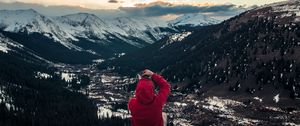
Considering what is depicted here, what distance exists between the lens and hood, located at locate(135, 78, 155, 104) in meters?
18.1

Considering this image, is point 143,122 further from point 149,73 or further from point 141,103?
point 149,73

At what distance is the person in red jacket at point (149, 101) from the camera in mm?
18188

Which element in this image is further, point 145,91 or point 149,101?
point 149,101

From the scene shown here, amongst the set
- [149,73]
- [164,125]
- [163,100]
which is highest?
[149,73]

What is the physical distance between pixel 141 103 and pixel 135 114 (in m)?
0.63

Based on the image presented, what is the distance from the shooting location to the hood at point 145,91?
1809 cm

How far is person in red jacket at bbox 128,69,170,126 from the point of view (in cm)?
1819

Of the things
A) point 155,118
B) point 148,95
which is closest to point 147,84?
point 148,95

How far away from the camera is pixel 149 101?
18.4 meters

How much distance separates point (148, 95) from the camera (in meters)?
18.2

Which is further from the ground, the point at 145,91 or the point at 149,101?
the point at 145,91

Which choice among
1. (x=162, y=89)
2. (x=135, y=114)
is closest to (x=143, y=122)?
(x=135, y=114)

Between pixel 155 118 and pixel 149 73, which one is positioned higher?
pixel 149 73

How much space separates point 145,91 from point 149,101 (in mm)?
581
